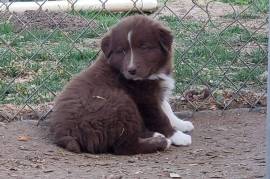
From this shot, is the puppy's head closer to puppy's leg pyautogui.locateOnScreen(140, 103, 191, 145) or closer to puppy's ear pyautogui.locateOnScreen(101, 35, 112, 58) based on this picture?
puppy's ear pyautogui.locateOnScreen(101, 35, 112, 58)

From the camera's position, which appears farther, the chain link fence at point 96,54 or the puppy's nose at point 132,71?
the chain link fence at point 96,54

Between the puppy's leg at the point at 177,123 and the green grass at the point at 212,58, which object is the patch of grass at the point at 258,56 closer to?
the green grass at the point at 212,58

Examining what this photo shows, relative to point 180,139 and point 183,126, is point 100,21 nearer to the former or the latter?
point 183,126

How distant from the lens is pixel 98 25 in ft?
26.0

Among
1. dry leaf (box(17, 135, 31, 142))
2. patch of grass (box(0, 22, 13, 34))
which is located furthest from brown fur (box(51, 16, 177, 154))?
patch of grass (box(0, 22, 13, 34))

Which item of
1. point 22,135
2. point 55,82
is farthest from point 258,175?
point 55,82

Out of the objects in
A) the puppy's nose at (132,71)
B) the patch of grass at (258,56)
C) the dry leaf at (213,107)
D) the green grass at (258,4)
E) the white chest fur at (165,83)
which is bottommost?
the dry leaf at (213,107)

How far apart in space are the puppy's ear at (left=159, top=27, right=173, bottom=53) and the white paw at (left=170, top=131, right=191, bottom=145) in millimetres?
525

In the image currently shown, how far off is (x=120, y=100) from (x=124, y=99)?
1.1 inches

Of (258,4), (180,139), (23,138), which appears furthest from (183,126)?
(258,4)

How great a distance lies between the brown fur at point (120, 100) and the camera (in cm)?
457

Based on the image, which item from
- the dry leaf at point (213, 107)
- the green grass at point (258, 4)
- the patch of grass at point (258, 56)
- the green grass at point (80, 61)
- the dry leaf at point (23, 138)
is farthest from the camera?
the green grass at point (258, 4)

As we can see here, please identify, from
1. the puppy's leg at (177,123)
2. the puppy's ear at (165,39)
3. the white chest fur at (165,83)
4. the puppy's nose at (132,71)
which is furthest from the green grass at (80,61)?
the puppy's nose at (132,71)

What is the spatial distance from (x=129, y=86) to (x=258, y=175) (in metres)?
1.16
